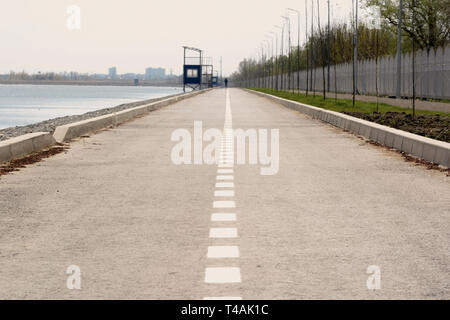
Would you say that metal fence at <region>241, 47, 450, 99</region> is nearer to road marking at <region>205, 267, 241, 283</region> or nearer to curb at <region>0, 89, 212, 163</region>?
curb at <region>0, 89, 212, 163</region>

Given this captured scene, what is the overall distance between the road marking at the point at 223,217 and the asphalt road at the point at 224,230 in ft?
0.04

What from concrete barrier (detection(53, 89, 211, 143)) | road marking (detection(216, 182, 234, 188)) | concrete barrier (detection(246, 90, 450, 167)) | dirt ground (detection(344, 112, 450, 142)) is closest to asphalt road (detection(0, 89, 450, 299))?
road marking (detection(216, 182, 234, 188))

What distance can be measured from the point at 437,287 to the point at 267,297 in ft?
4.58

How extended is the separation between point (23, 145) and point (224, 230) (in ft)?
33.8

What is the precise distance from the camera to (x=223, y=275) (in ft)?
23.1

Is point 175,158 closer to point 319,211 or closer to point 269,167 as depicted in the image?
point 269,167

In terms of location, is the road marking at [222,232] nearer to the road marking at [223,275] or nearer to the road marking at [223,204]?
the road marking at [223,275]

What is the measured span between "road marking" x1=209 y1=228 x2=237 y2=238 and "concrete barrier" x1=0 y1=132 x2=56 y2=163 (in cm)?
863

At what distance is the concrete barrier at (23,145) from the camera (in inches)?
671

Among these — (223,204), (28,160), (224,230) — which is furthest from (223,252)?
(28,160)

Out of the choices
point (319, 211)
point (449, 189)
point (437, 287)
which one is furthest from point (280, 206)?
point (437, 287)

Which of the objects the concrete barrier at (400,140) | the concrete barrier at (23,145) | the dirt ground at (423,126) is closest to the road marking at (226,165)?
the concrete barrier at (400,140)

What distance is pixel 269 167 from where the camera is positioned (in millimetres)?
16062

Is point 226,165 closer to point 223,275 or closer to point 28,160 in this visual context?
point 28,160
